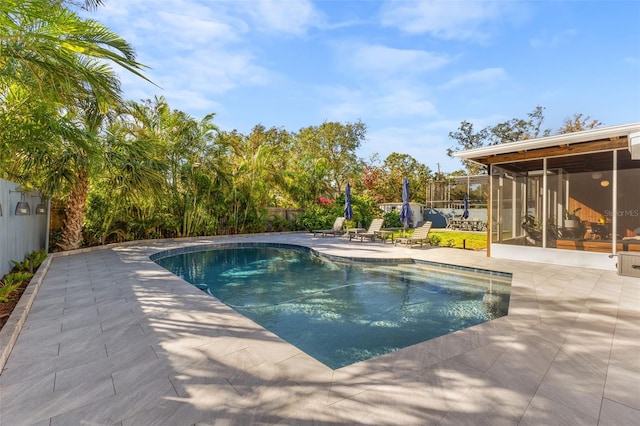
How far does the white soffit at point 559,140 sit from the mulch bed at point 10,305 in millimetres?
9924

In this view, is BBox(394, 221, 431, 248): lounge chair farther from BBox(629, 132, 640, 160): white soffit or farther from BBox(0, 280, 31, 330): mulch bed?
BBox(0, 280, 31, 330): mulch bed

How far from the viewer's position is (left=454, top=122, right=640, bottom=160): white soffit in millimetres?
6637

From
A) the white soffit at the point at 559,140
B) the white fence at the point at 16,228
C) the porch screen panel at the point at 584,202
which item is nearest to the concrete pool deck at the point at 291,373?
the white fence at the point at 16,228

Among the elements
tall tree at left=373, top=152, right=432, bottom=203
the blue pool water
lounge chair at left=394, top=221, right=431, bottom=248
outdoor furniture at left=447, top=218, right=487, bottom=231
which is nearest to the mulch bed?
the blue pool water

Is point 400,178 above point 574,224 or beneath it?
above

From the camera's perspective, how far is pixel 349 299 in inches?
236

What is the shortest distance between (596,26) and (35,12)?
56.0 ft

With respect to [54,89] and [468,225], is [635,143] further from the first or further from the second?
[468,225]

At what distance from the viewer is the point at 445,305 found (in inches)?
219

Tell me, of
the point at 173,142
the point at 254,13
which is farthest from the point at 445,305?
the point at 173,142

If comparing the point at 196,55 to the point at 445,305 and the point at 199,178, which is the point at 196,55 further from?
the point at 445,305

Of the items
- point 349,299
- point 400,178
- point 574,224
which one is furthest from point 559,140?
point 400,178

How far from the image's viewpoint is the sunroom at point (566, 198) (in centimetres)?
738

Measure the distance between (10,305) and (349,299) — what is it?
17.4ft
